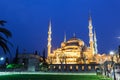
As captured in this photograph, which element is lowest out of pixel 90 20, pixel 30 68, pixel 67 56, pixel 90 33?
pixel 30 68

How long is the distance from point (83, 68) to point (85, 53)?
79.1 ft

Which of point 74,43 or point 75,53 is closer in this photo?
point 75,53

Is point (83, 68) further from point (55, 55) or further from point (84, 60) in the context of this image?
point (55, 55)

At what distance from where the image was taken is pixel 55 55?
107 meters

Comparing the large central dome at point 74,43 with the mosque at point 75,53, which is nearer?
the mosque at point 75,53

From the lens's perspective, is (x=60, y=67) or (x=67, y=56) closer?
(x=60, y=67)

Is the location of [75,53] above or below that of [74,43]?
below

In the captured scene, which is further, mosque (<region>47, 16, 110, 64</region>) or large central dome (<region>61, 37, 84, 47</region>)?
large central dome (<region>61, 37, 84, 47</region>)

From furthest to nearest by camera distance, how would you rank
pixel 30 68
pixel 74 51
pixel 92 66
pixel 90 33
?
pixel 74 51, pixel 90 33, pixel 92 66, pixel 30 68

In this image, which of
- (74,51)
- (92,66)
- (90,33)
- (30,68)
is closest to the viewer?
(30,68)

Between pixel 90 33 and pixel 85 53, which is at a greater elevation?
pixel 90 33

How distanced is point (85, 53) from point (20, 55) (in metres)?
30.7

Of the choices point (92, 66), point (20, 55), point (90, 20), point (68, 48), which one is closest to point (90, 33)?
point (90, 20)

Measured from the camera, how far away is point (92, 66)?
8175 centimetres
